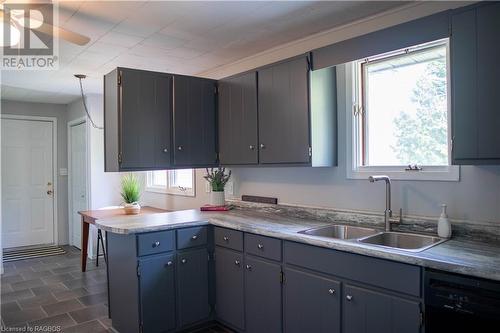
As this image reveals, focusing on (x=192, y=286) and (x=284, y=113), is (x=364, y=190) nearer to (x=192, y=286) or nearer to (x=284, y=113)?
(x=284, y=113)

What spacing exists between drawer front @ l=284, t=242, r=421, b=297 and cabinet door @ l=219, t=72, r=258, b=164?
104cm

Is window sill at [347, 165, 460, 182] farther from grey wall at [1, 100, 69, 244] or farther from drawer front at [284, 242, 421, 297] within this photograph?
grey wall at [1, 100, 69, 244]

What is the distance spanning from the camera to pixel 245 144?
320 centimetres

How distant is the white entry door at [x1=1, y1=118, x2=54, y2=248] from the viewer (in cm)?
574

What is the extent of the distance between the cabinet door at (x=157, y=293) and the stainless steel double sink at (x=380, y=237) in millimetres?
1058

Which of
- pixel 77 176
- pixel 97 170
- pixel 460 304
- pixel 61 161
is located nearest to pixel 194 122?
pixel 460 304

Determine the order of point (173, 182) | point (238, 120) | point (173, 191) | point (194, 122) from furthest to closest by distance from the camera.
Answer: point (173, 182) → point (173, 191) → point (194, 122) → point (238, 120)

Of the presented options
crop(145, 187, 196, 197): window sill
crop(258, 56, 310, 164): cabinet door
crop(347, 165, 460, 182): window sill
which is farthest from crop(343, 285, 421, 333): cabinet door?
crop(145, 187, 196, 197): window sill

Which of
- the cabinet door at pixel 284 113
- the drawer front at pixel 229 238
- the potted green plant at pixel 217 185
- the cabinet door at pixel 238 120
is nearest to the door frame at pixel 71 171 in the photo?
the potted green plant at pixel 217 185

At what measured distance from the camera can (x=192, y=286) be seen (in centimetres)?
286

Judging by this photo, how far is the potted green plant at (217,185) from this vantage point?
363 cm

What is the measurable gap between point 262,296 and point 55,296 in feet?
8.06

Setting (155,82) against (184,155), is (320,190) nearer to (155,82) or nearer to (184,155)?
(184,155)

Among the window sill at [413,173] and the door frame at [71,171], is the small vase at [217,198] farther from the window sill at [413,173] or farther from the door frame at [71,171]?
the door frame at [71,171]
